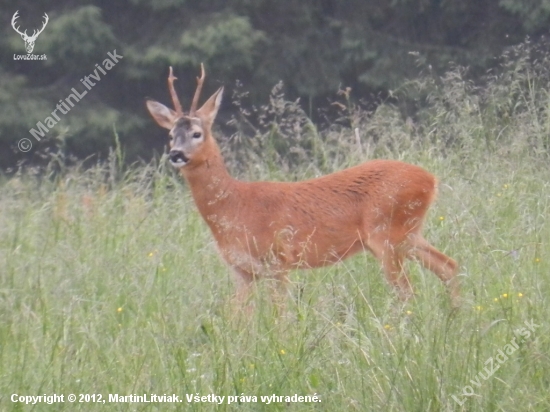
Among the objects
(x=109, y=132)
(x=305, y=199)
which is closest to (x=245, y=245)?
(x=305, y=199)

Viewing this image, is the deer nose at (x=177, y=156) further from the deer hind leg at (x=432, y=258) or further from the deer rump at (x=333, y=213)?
the deer hind leg at (x=432, y=258)

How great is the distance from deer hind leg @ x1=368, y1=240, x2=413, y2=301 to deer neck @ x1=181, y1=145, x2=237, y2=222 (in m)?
0.92

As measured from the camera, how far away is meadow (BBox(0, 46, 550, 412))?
139 inches

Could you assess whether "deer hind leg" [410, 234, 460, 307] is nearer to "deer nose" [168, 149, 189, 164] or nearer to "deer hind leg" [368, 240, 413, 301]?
"deer hind leg" [368, 240, 413, 301]

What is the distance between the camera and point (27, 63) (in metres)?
17.0

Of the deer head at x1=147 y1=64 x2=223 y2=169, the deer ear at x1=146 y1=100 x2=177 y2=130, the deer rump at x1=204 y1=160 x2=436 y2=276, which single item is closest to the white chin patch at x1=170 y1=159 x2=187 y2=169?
the deer head at x1=147 y1=64 x2=223 y2=169

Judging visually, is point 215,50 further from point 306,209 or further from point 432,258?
point 432,258

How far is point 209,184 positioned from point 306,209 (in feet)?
1.99

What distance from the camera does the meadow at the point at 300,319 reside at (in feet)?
11.6

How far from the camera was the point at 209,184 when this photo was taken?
6230mm

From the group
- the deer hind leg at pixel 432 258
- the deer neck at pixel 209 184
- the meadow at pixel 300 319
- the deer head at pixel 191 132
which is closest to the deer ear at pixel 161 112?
the deer head at pixel 191 132

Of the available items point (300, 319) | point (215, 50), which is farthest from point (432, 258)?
point (215, 50)

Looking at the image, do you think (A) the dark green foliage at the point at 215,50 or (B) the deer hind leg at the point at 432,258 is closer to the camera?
(B) the deer hind leg at the point at 432,258

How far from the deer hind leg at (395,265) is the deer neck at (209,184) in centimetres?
92
